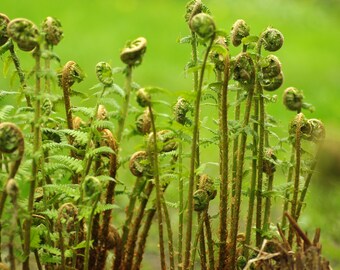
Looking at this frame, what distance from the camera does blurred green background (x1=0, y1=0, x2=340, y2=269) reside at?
6.91 metres

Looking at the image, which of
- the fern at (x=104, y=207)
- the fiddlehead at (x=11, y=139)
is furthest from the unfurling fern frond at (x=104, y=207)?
the fiddlehead at (x=11, y=139)

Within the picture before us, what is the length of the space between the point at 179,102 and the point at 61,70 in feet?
1.22

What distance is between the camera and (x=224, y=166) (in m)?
2.07

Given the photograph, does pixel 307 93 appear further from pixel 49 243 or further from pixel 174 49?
pixel 49 243

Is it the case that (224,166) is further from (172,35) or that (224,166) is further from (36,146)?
(172,35)

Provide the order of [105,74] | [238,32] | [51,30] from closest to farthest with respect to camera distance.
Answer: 1. [51,30]
2. [105,74]
3. [238,32]

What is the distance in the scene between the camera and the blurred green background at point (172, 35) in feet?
22.7

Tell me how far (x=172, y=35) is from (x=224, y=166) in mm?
6554

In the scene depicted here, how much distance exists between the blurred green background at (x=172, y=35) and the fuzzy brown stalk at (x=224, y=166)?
2.59 metres

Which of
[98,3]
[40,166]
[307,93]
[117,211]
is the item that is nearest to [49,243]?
[40,166]

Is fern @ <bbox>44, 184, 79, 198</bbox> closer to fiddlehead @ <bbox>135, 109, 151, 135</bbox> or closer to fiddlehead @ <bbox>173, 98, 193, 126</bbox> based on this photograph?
fiddlehead @ <bbox>135, 109, 151, 135</bbox>

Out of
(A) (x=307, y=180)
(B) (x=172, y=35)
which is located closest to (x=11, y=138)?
(A) (x=307, y=180)

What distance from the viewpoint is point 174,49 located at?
26.2 feet

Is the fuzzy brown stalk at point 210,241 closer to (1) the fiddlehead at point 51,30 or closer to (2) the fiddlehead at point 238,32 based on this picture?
(2) the fiddlehead at point 238,32
